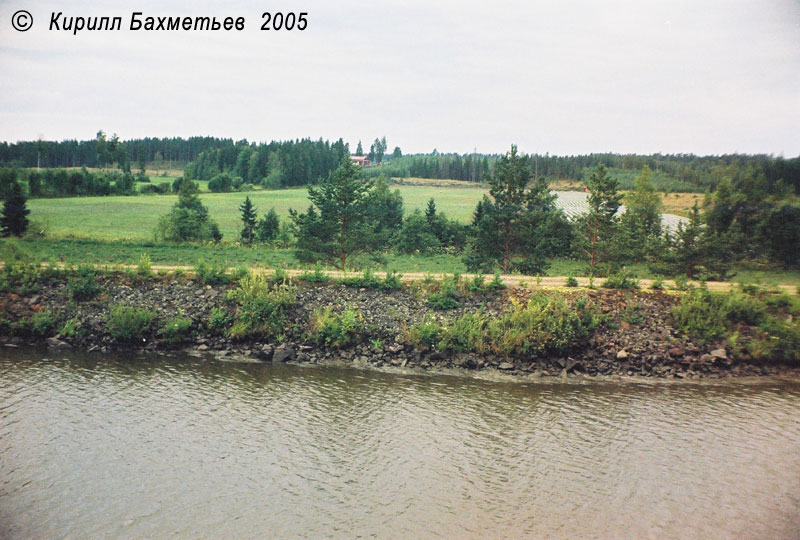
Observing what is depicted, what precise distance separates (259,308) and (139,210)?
193 ft

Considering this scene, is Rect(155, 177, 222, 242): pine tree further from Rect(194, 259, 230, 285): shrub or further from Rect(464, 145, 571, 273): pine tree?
Rect(464, 145, 571, 273): pine tree

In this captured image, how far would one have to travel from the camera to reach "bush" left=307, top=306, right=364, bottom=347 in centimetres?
2391

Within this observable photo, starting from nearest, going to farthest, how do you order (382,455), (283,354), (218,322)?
1. (382,455)
2. (283,354)
3. (218,322)

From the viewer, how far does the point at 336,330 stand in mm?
24000

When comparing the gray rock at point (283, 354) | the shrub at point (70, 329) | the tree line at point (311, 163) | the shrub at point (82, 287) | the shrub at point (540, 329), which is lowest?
the gray rock at point (283, 354)

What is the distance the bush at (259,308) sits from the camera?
80.3 ft

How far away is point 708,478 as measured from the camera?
14523 millimetres

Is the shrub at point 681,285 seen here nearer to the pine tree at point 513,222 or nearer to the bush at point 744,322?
the bush at point 744,322

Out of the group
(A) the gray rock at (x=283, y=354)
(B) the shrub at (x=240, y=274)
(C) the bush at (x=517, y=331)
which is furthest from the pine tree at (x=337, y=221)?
(C) the bush at (x=517, y=331)

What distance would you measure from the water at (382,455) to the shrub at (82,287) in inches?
172

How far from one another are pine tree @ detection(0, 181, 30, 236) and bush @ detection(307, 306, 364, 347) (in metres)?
33.2

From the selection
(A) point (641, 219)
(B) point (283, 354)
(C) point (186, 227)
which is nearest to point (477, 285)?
(B) point (283, 354)

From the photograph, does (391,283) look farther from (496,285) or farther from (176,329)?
(176,329)

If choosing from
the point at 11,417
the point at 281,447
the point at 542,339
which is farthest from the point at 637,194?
the point at 11,417
